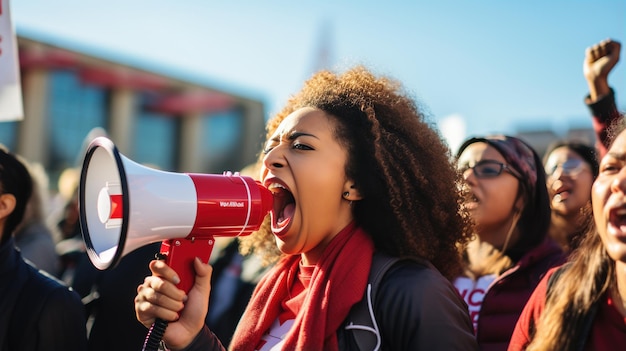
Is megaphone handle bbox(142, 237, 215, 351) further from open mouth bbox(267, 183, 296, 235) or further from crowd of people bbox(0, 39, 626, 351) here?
open mouth bbox(267, 183, 296, 235)

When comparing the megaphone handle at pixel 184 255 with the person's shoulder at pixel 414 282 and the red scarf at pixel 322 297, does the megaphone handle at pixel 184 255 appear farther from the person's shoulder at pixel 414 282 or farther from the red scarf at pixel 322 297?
the person's shoulder at pixel 414 282

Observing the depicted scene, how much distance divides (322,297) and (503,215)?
5.01 ft

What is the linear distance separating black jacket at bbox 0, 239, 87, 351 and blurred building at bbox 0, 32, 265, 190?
53.9ft

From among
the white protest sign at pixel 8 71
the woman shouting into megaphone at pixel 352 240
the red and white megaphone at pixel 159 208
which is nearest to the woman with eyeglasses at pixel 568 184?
the woman shouting into megaphone at pixel 352 240

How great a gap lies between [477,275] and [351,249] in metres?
1.34

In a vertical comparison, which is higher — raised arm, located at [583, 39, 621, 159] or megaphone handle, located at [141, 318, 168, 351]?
raised arm, located at [583, 39, 621, 159]

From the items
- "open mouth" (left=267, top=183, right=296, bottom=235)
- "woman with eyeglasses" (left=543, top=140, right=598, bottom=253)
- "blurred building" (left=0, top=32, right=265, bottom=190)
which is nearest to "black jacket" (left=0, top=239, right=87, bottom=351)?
"open mouth" (left=267, top=183, right=296, bottom=235)

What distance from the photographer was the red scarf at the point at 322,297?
6.19 feet

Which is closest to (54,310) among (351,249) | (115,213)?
(115,213)

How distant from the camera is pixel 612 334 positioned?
1.68 m

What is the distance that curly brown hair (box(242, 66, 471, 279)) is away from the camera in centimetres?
212

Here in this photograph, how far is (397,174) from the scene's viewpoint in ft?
7.04

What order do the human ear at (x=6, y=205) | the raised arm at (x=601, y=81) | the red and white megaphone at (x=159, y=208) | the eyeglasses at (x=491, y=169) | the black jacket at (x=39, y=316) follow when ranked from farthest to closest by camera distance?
the eyeglasses at (x=491, y=169)
the raised arm at (x=601, y=81)
the human ear at (x=6, y=205)
the black jacket at (x=39, y=316)
the red and white megaphone at (x=159, y=208)

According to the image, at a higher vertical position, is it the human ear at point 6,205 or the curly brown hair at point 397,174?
the curly brown hair at point 397,174
